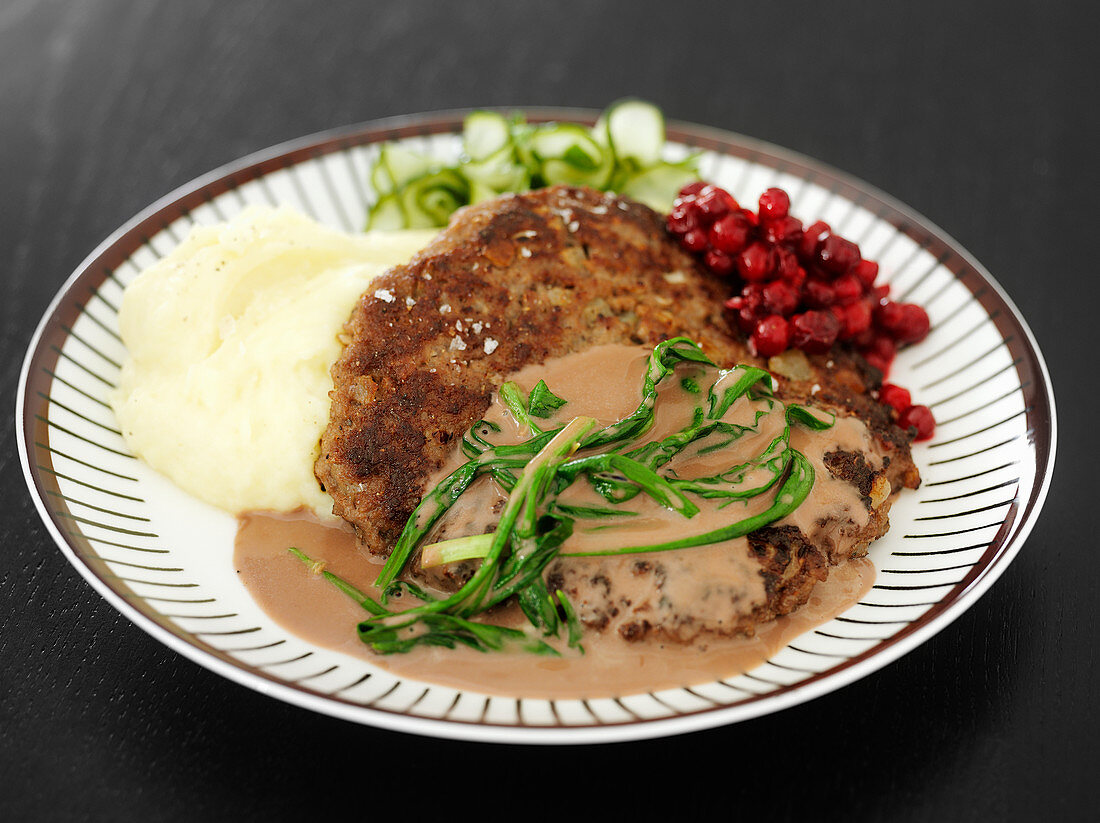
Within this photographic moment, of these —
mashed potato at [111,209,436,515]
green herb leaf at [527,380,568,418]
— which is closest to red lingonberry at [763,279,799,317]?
green herb leaf at [527,380,568,418]

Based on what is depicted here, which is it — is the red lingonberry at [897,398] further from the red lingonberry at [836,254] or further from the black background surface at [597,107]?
the black background surface at [597,107]

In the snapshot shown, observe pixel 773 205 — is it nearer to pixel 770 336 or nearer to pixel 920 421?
pixel 770 336

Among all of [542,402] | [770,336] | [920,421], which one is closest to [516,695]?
[542,402]

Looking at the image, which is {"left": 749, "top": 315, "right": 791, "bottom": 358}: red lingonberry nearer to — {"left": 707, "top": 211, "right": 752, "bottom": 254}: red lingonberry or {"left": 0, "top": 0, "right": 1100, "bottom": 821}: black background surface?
{"left": 707, "top": 211, "right": 752, "bottom": 254}: red lingonberry

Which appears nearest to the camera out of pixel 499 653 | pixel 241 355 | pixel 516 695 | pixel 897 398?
pixel 516 695

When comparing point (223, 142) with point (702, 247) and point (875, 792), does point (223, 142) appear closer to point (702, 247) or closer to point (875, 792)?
point (702, 247)

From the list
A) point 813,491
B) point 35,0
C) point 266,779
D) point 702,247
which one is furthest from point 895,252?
point 35,0
